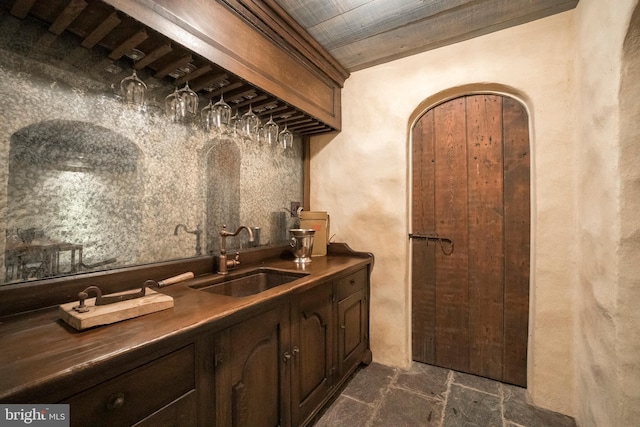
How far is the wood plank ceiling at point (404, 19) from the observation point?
5.21ft

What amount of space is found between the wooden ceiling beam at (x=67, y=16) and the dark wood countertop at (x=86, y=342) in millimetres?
1061

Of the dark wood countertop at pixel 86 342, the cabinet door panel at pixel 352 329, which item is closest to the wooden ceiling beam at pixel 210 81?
the dark wood countertop at pixel 86 342

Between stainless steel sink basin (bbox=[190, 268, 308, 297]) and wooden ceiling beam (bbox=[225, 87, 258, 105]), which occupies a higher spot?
wooden ceiling beam (bbox=[225, 87, 258, 105])

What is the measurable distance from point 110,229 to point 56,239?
0.62ft

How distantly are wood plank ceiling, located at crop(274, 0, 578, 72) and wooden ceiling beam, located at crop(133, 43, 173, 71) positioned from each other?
28.6 inches

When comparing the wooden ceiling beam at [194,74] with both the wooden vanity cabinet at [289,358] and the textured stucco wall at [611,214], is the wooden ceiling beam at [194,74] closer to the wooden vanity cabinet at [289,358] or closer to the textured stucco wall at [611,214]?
the wooden vanity cabinet at [289,358]

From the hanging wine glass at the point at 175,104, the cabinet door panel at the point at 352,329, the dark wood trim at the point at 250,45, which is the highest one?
the dark wood trim at the point at 250,45

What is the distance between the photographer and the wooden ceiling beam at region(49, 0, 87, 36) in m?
0.97

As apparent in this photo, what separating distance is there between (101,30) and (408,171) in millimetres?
1908

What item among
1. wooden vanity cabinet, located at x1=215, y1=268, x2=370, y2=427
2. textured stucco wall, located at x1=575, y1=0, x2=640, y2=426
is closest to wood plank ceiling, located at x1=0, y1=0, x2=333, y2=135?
wooden vanity cabinet, located at x1=215, y1=268, x2=370, y2=427

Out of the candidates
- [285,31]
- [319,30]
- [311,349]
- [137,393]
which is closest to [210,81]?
[285,31]

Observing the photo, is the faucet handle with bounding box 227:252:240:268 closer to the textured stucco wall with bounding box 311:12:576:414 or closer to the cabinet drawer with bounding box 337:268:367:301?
the cabinet drawer with bounding box 337:268:367:301

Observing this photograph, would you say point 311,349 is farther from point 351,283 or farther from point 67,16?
point 67,16
